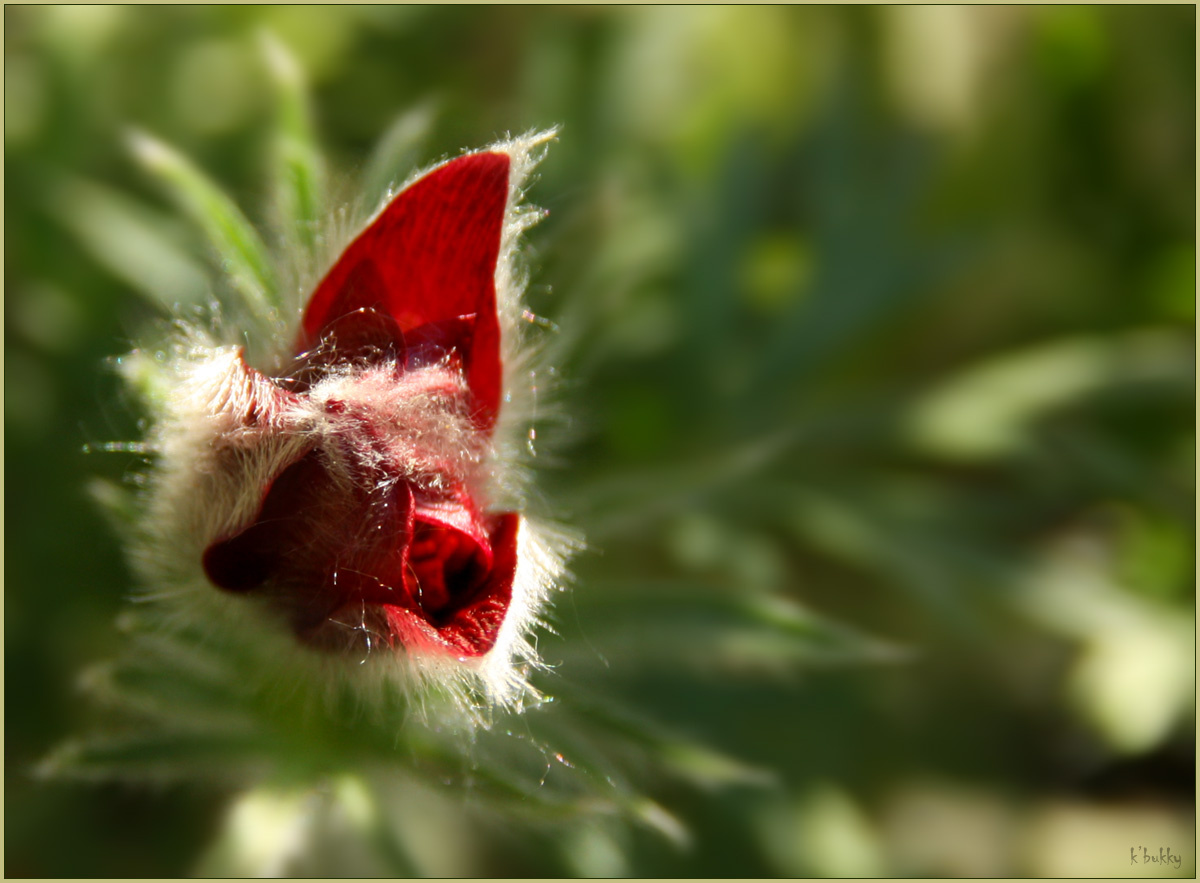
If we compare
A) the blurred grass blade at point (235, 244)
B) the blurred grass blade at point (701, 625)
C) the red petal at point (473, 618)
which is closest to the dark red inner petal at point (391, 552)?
the red petal at point (473, 618)

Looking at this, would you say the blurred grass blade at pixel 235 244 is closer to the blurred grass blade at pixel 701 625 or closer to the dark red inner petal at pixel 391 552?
the dark red inner petal at pixel 391 552

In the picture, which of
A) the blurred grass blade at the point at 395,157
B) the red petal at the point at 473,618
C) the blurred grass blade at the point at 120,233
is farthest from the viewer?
the blurred grass blade at the point at 120,233

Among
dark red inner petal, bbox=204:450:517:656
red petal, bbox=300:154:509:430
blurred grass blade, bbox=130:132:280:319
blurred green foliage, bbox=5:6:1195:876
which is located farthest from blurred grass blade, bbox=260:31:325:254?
blurred green foliage, bbox=5:6:1195:876

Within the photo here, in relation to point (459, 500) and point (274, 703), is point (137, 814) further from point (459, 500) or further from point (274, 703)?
point (459, 500)

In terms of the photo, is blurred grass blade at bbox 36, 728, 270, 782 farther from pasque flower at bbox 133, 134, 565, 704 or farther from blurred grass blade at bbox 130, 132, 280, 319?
blurred grass blade at bbox 130, 132, 280, 319

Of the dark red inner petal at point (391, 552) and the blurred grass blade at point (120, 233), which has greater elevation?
the blurred grass blade at point (120, 233)

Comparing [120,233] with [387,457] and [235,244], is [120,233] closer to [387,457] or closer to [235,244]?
[235,244]

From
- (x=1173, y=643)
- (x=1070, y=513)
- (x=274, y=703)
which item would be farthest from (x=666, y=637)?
(x=1070, y=513)
